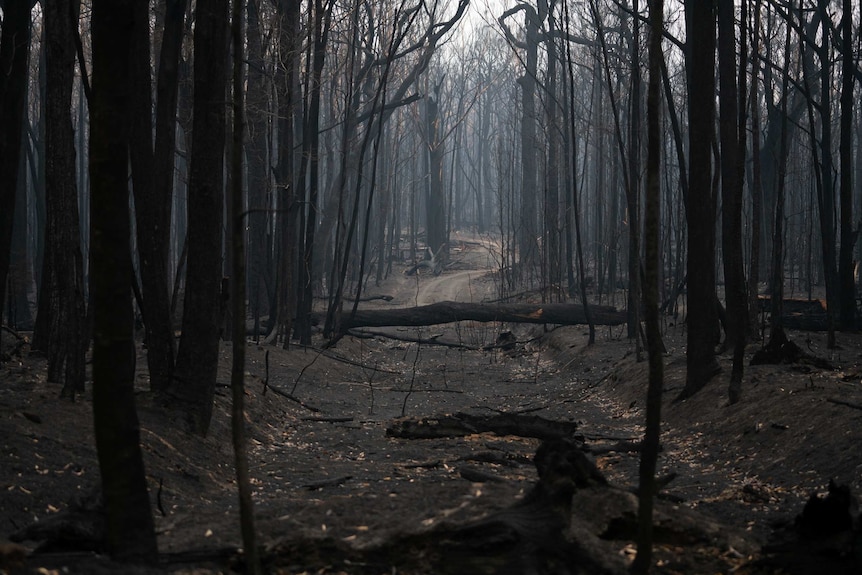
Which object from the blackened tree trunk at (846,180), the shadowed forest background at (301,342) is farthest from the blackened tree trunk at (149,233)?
the blackened tree trunk at (846,180)

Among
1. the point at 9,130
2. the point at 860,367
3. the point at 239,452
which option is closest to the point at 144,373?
the point at 9,130

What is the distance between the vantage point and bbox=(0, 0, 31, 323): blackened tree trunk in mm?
7375

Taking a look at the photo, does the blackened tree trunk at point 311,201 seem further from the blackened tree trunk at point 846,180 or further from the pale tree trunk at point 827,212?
the blackened tree trunk at point 846,180

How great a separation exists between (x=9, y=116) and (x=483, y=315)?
11.2 m

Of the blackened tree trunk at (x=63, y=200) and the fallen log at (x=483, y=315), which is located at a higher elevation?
the blackened tree trunk at (x=63, y=200)

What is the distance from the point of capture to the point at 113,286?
301 cm

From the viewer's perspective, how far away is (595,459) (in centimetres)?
675

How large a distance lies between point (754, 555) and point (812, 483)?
213 centimetres

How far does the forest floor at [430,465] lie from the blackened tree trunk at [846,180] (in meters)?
0.74

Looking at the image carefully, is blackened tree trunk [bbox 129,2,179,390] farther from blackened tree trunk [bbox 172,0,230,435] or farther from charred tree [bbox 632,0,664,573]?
charred tree [bbox 632,0,664,573]

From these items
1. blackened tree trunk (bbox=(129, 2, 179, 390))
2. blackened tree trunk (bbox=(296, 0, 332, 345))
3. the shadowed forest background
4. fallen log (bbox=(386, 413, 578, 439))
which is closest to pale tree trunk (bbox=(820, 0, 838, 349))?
the shadowed forest background

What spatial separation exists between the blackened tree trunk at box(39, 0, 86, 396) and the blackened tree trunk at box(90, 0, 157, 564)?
12.0ft

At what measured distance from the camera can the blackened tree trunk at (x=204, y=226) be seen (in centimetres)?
675

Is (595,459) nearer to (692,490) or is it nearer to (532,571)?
(692,490)
